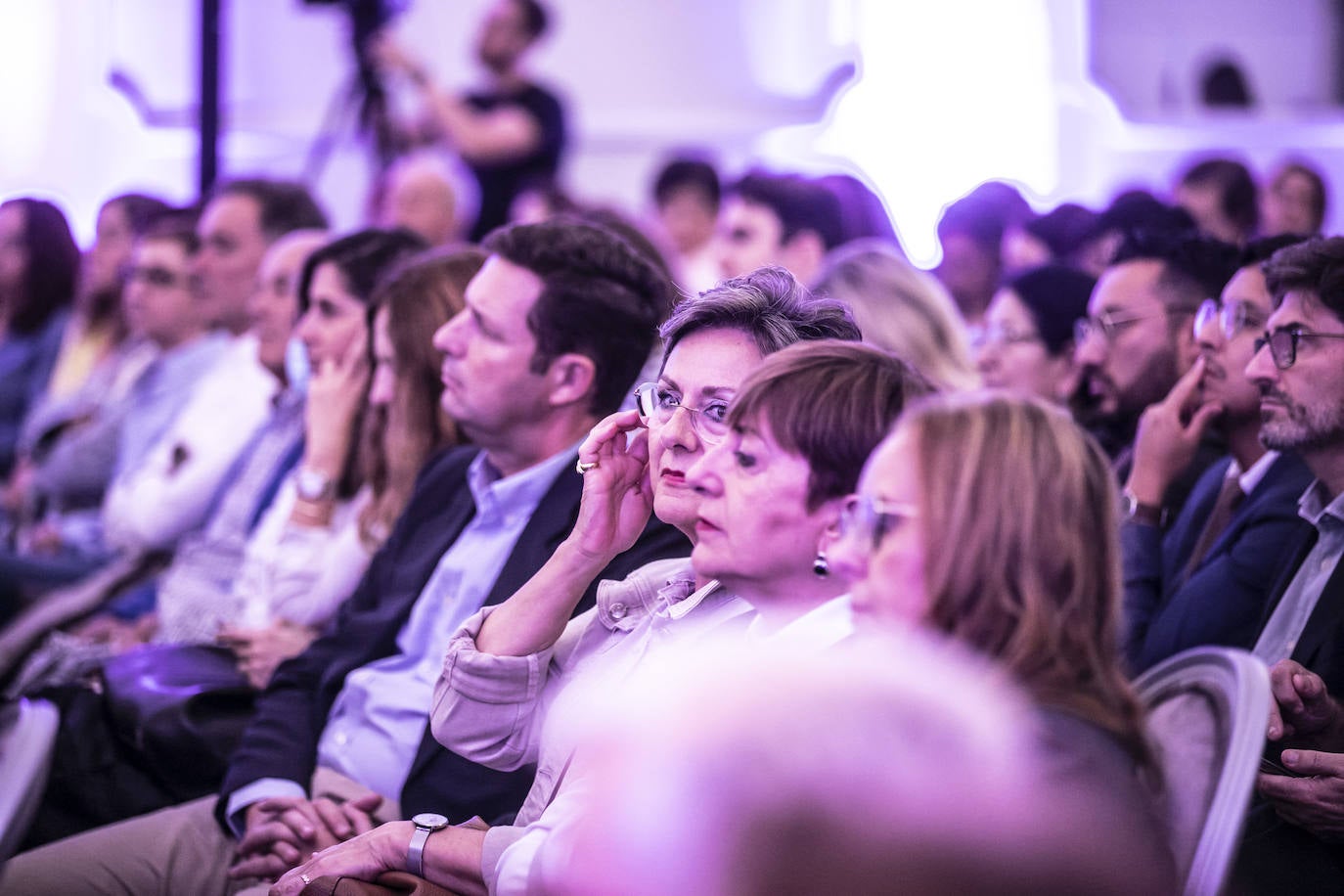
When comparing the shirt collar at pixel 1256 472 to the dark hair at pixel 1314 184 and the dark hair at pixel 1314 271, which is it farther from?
the dark hair at pixel 1314 184

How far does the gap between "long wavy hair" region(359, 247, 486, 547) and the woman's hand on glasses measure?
849 mm

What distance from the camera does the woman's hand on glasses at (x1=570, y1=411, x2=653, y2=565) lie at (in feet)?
5.91

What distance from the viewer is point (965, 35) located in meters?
7.52

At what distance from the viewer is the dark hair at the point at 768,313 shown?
1.75 m

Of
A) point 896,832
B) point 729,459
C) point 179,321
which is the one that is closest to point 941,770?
point 896,832

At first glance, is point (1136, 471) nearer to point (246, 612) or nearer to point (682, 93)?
point (246, 612)

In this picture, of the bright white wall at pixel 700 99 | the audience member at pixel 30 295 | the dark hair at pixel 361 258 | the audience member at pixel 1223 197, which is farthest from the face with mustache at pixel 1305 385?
the bright white wall at pixel 700 99

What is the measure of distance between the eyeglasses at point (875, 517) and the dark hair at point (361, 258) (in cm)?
195

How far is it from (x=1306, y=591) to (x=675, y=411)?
89cm

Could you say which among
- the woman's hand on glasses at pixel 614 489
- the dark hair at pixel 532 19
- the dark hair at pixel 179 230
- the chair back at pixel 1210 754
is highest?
the dark hair at pixel 532 19

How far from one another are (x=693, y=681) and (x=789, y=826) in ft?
0.47

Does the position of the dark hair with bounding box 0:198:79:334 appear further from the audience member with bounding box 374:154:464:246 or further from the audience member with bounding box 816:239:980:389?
the audience member with bounding box 816:239:980:389

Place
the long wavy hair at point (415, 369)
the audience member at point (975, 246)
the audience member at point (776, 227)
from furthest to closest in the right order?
the audience member at point (975, 246) → the audience member at point (776, 227) → the long wavy hair at point (415, 369)

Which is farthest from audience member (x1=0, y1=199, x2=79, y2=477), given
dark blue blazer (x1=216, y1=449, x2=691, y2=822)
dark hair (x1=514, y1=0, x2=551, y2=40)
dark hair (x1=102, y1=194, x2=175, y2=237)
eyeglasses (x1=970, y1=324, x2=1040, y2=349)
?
eyeglasses (x1=970, y1=324, x2=1040, y2=349)
